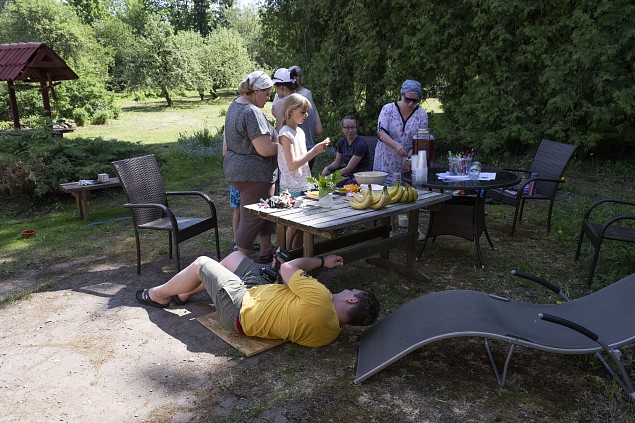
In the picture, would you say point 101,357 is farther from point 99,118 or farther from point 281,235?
point 99,118

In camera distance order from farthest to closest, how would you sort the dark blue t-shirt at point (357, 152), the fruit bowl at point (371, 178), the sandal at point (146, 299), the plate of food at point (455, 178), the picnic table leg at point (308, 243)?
the dark blue t-shirt at point (357, 152), the plate of food at point (455, 178), the fruit bowl at point (371, 178), the sandal at point (146, 299), the picnic table leg at point (308, 243)

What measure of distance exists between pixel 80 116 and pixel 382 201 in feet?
53.7

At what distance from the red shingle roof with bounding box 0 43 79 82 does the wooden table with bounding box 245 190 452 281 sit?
8.45 meters

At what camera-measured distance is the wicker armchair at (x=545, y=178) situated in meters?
4.91

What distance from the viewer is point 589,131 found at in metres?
7.33

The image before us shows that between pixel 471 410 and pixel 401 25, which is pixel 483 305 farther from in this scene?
pixel 401 25

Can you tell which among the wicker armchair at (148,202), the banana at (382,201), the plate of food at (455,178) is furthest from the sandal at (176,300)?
the plate of food at (455,178)

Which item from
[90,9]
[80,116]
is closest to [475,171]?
[80,116]

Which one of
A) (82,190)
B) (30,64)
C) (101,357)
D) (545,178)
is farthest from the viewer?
(30,64)

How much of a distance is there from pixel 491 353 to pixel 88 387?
234cm

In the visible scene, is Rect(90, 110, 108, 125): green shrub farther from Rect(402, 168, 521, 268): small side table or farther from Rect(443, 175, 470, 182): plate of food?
Rect(443, 175, 470, 182): plate of food

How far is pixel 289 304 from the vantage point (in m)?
2.94

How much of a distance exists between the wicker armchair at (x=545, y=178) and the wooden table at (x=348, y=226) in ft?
4.48

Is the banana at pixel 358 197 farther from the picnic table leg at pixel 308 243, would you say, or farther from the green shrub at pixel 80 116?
the green shrub at pixel 80 116
